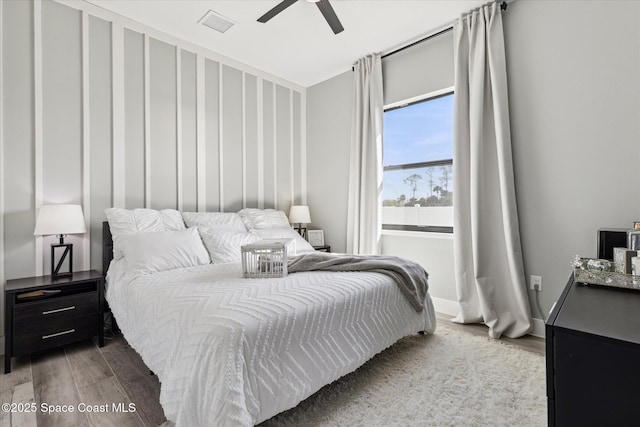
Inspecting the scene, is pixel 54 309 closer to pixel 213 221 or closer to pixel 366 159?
pixel 213 221

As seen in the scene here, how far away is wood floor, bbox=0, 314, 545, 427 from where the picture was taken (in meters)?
1.53

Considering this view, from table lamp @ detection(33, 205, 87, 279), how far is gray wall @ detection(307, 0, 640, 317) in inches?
142

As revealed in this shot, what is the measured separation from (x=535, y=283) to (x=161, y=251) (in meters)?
3.02

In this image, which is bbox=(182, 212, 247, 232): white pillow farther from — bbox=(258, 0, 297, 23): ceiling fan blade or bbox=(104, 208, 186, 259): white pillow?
bbox=(258, 0, 297, 23): ceiling fan blade

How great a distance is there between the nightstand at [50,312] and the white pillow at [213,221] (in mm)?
865

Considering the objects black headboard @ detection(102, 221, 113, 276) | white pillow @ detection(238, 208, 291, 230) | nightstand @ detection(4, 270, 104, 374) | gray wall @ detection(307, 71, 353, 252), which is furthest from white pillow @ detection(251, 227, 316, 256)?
nightstand @ detection(4, 270, 104, 374)

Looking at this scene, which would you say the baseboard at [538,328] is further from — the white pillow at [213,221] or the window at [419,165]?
the white pillow at [213,221]

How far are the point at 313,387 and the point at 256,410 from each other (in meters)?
0.35

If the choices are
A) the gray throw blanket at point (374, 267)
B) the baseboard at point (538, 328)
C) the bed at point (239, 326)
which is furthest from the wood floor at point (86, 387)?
the gray throw blanket at point (374, 267)

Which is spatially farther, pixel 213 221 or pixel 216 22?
pixel 213 221

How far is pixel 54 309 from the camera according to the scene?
2.15 m

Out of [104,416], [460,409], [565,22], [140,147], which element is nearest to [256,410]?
[104,416]

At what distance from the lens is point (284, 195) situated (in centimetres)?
425

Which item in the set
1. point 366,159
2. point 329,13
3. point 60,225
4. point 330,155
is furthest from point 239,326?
point 330,155
